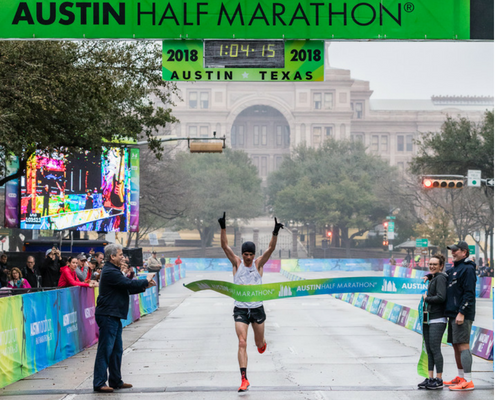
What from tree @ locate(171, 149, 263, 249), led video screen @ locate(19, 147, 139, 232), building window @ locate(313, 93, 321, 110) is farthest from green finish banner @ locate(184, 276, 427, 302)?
building window @ locate(313, 93, 321, 110)

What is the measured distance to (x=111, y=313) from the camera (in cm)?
989

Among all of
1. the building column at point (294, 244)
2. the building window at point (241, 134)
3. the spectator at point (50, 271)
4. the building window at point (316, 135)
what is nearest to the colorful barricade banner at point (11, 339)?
the spectator at point (50, 271)

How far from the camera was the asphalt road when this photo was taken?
377 inches

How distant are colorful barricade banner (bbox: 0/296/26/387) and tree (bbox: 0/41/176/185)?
153 inches

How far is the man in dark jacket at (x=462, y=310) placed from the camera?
9.84 meters

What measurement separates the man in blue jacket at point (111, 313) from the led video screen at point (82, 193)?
58.6ft

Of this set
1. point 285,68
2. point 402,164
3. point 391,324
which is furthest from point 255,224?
point 285,68

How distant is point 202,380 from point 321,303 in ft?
68.3

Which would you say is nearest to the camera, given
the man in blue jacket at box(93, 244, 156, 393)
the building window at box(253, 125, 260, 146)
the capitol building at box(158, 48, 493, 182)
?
the man in blue jacket at box(93, 244, 156, 393)

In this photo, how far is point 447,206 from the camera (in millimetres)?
65375

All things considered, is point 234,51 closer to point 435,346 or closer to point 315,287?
point 315,287

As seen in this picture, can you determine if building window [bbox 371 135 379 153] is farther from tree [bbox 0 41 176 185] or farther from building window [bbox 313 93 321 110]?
tree [bbox 0 41 176 185]

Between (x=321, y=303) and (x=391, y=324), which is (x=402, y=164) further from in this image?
(x=391, y=324)

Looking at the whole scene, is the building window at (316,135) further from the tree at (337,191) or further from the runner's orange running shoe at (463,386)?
the runner's orange running shoe at (463,386)
